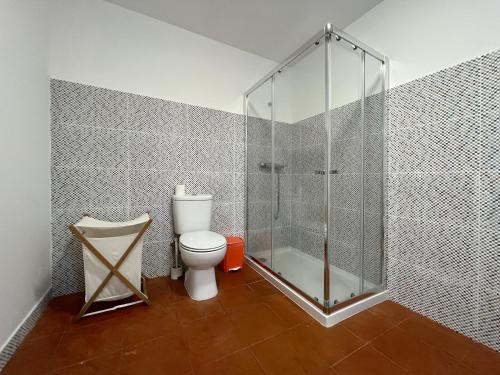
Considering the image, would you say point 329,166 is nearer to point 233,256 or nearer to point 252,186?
point 252,186

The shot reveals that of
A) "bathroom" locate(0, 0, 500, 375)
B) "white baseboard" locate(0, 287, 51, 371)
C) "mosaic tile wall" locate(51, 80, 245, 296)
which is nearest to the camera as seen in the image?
"white baseboard" locate(0, 287, 51, 371)

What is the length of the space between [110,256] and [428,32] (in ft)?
7.97

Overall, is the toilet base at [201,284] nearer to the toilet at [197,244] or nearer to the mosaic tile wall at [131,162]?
the toilet at [197,244]

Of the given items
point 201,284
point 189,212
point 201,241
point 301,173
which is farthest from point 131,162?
point 301,173

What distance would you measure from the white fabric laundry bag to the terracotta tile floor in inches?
6.2

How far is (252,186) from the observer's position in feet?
7.18

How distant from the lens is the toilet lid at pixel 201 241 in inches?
55.5

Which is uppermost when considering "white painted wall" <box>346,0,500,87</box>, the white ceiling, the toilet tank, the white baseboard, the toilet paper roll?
the white ceiling

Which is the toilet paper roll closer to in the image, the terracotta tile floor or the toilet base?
the toilet base

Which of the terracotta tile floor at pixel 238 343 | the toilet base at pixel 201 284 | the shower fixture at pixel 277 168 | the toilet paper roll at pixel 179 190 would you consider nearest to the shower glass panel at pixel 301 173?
the shower fixture at pixel 277 168

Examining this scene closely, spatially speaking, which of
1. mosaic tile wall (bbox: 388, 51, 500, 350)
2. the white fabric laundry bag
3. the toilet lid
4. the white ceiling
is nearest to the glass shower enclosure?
mosaic tile wall (bbox: 388, 51, 500, 350)

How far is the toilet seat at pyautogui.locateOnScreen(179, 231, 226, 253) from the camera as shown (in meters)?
1.41

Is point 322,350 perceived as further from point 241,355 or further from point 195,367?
point 195,367

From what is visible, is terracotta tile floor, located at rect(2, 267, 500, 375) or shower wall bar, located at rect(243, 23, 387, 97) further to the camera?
shower wall bar, located at rect(243, 23, 387, 97)
